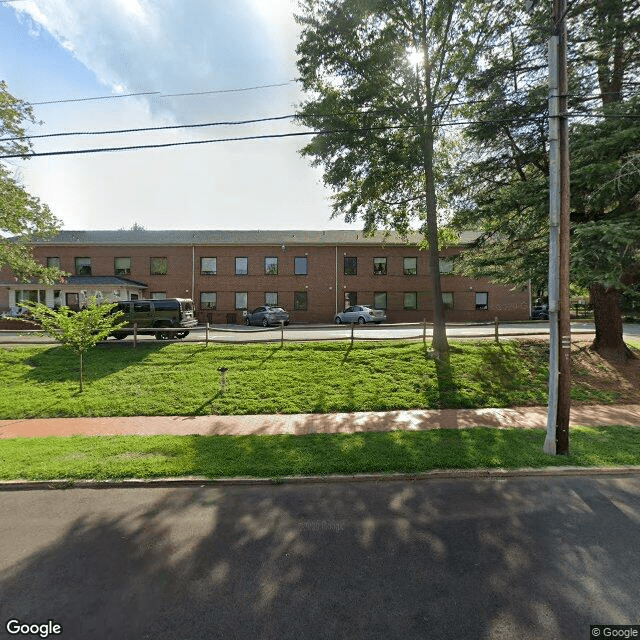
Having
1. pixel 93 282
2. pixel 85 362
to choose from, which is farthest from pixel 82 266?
pixel 85 362

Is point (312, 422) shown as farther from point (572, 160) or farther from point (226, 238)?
point (226, 238)

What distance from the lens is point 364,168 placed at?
44.6 ft

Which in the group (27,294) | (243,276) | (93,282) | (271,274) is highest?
(271,274)

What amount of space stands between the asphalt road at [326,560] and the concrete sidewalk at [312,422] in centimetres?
270

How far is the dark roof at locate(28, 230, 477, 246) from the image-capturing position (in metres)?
33.1

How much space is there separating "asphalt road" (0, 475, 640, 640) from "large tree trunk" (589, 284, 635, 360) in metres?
10.4

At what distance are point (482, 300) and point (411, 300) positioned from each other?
7.09m

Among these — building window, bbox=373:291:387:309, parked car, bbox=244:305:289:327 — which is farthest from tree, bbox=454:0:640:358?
building window, bbox=373:291:387:309

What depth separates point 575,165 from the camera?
340 inches

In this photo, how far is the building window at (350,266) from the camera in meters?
33.7

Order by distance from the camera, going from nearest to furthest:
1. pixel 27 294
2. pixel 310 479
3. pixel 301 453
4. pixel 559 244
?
pixel 310 479 → pixel 559 244 → pixel 301 453 → pixel 27 294

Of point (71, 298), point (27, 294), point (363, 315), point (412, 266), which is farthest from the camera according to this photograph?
point (412, 266)

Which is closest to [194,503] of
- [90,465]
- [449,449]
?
[90,465]

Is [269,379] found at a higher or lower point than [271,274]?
lower
